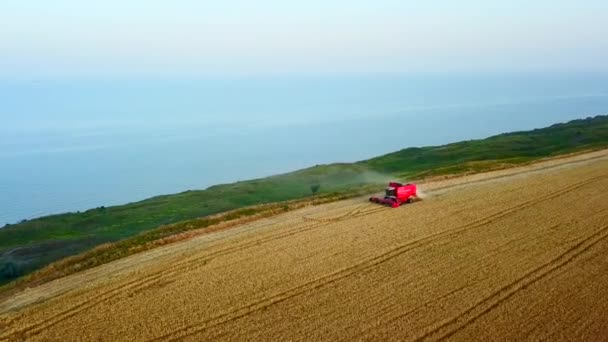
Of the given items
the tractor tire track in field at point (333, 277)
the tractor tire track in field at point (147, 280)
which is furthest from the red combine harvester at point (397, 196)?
the tractor tire track in field at point (333, 277)

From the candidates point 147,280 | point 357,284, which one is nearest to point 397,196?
point 357,284

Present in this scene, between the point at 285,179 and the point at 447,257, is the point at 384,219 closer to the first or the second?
the point at 447,257

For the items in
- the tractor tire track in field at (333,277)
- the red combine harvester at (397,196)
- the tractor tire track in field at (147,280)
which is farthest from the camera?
the red combine harvester at (397,196)

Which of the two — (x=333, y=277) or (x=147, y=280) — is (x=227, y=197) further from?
(x=333, y=277)

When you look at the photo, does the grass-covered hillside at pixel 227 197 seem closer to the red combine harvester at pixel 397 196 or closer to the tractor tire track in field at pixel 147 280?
Answer: the tractor tire track in field at pixel 147 280

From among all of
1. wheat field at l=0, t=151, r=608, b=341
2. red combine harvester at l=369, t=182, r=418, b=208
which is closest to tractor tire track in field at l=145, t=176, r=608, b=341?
wheat field at l=0, t=151, r=608, b=341
